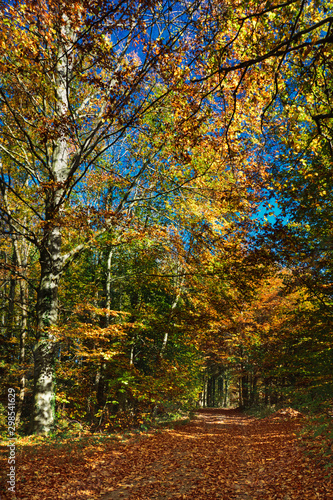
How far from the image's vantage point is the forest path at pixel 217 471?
16.7 feet

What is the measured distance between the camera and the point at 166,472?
6449mm

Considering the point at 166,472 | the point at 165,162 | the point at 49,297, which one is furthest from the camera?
the point at 165,162

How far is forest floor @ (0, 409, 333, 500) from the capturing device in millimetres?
5027

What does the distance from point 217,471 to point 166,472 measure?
118 cm

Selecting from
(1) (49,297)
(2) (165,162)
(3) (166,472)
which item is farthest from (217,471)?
(2) (165,162)

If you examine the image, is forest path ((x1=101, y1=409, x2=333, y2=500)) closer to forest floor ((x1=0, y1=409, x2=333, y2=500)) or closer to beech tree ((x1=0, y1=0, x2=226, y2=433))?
forest floor ((x1=0, y1=409, x2=333, y2=500))

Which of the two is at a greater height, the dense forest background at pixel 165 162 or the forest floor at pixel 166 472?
the dense forest background at pixel 165 162

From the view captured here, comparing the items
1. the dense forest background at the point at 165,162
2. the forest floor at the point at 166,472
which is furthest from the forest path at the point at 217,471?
the dense forest background at the point at 165,162

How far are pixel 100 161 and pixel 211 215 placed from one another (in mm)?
6423

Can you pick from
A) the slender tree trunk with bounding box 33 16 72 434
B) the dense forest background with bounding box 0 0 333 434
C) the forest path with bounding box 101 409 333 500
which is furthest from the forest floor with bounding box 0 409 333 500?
the dense forest background with bounding box 0 0 333 434

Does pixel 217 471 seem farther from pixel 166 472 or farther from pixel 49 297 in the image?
pixel 49 297

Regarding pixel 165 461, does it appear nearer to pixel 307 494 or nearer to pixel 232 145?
pixel 307 494

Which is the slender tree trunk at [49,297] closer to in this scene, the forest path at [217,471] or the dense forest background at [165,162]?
the dense forest background at [165,162]

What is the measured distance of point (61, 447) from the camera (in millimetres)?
7078
